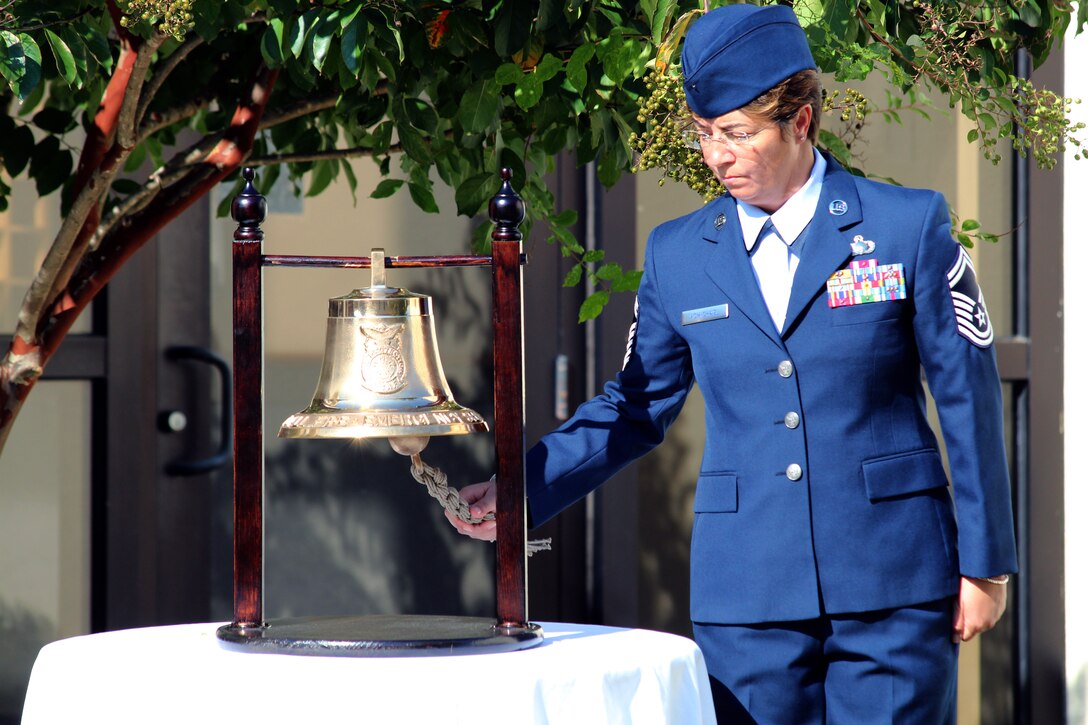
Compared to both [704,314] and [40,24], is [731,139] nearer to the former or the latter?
[704,314]

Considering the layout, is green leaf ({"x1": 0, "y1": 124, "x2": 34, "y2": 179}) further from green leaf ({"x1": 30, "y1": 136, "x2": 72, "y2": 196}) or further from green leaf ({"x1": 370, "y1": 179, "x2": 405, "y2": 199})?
green leaf ({"x1": 370, "y1": 179, "x2": 405, "y2": 199})

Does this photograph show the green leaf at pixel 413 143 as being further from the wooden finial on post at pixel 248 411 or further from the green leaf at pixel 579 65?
the wooden finial on post at pixel 248 411

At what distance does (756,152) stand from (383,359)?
1.91ft

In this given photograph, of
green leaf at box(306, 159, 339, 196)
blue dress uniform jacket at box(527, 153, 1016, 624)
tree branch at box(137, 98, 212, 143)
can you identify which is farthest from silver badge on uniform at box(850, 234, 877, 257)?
green leaf at box(306, 159, 339, 196)

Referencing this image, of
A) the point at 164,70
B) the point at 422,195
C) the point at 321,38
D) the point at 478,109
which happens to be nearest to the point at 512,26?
the point at 478,109

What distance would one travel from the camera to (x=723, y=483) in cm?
221

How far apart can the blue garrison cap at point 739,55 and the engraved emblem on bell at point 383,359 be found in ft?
1.74

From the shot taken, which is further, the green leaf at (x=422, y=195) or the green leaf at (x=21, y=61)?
the green leaf at (x=422, y=195)

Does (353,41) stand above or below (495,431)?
above

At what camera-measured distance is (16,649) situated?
391 centimetres

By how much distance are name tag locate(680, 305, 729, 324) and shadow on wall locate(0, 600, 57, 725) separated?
93.1 inches

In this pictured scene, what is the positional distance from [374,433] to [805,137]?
2.43 ft

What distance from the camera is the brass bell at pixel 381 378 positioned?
1.96 m

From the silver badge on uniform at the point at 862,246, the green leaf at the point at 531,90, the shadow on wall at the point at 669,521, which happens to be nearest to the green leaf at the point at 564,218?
the green leaf at the point at 531,90
